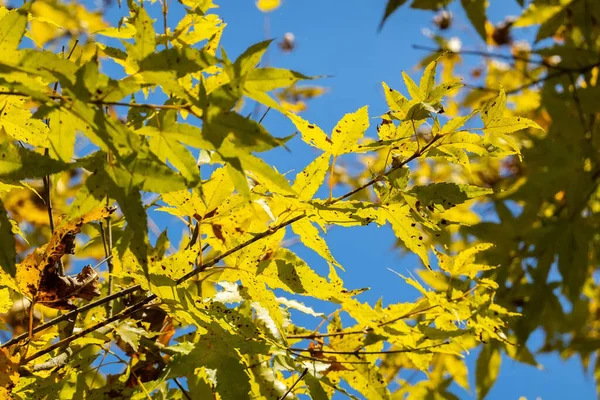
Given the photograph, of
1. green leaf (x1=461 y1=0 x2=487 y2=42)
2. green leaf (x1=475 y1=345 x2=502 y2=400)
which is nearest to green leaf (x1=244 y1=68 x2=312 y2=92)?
green leaf (x1=461 y1=0 x2=487 y2=42)

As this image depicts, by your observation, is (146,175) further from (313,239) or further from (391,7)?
(391,7)

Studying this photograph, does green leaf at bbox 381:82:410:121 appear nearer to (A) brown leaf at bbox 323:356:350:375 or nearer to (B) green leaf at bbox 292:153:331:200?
(B) green leaf at bbox 292:153:331:200

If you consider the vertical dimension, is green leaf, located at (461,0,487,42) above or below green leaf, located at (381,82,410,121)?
above

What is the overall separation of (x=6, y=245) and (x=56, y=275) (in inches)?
7.5

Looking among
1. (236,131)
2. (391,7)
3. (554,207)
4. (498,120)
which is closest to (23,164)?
(236,131)

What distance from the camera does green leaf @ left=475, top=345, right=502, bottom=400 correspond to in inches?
49.3

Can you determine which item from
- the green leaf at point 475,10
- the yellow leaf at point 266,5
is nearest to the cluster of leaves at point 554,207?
the green leaf at point 475,10

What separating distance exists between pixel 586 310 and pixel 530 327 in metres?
0.44

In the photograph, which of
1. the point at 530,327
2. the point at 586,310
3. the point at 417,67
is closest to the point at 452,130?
the point at 530,327

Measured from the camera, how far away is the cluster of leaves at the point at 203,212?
38cm

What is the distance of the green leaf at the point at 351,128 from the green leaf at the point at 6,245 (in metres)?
0.26

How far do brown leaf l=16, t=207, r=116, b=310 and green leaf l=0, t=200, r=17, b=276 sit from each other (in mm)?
113

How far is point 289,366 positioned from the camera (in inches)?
22.4

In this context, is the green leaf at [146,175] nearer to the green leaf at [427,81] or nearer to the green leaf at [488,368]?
the green leaf at [427,81]
